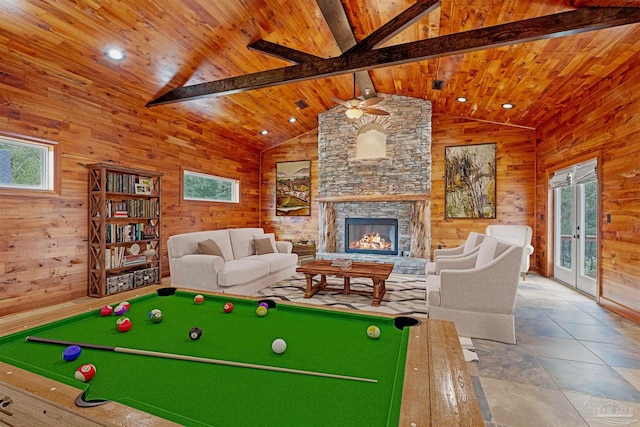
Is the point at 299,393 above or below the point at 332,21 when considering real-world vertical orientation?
below

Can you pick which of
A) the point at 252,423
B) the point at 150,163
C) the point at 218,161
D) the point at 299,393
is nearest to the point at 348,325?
the point at 299,393

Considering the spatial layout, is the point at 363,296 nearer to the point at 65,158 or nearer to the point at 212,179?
the point at 212,179

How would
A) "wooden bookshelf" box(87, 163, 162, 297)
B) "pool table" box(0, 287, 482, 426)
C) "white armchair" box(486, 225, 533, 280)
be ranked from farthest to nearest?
"white armchair" box(486, 225, 533, 280) → "wooden bookshelf" box(87, 163, 162, 297) → "pool table" box(0, 287, 482, 426)

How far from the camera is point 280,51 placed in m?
4.02

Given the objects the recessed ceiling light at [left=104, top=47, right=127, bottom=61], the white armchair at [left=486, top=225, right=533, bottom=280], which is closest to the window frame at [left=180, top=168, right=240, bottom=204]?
the recessed ceiling light at [left=104, top=47, right=127, bottom=61]

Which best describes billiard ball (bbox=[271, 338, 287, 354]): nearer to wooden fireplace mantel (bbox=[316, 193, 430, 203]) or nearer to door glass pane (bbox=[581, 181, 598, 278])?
door glass pane (bbox=[581, 181, 598, 278])

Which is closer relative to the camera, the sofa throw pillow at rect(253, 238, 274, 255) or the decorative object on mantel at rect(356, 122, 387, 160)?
the sofa throw pillow at rect(253, 238, 274, 255)

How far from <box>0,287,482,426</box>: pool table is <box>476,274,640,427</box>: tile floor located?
991 millimetres

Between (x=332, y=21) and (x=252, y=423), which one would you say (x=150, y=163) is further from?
(x=252, y=423)

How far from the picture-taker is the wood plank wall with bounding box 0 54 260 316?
3.53m

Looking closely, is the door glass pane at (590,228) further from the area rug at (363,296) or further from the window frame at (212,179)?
the window frame at (212,179)

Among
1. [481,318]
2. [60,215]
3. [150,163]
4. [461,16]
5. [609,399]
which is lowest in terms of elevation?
[609,399]

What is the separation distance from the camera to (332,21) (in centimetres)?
380

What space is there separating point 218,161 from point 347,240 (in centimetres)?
341
